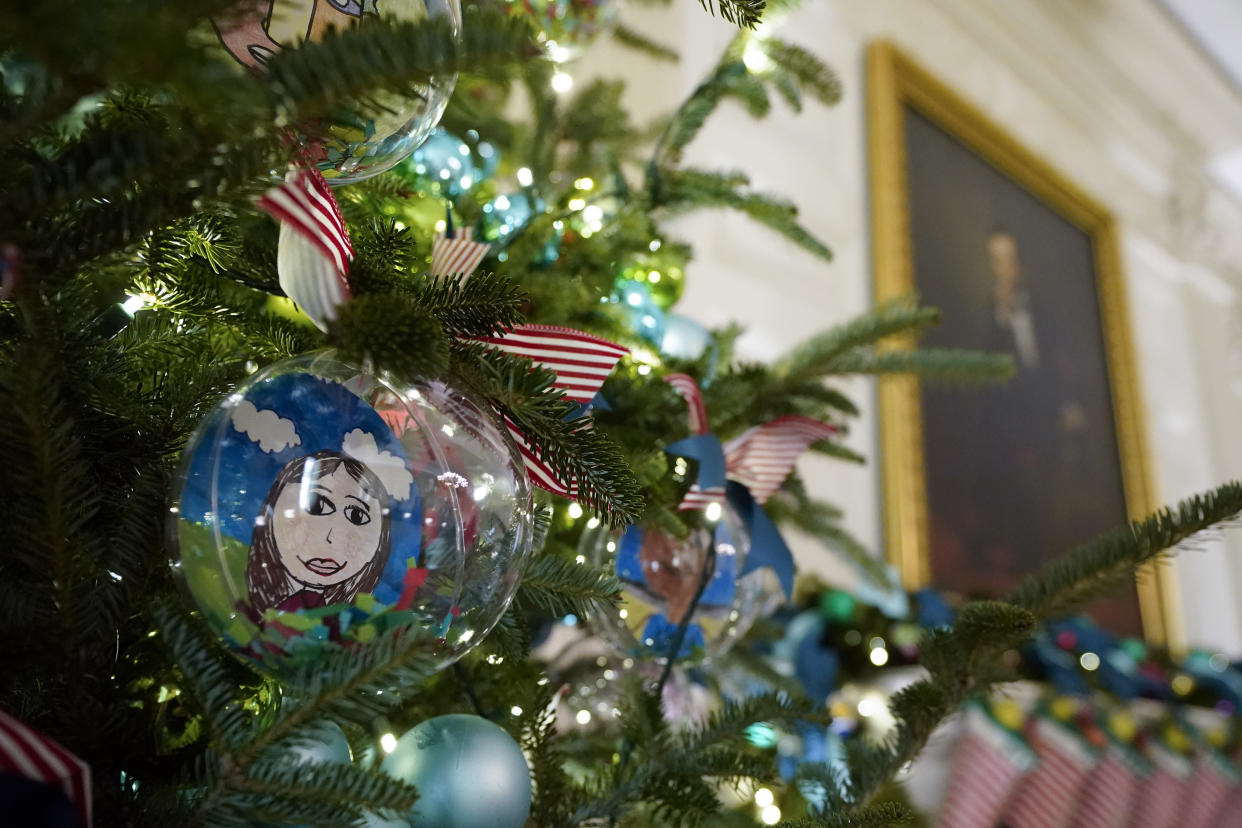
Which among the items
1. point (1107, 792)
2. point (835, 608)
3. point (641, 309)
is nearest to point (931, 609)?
point (835, 608)

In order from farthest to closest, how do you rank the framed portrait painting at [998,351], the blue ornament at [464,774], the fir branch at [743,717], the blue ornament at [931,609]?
the framed portrait painting at [998,351], the blue ornament at [931,609], the fir branch at [743,717], the blue ornament at [464,774]

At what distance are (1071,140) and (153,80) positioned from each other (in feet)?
9.64

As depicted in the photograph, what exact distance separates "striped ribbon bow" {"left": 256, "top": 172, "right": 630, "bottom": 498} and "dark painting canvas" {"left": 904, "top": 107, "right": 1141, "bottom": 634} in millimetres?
1568

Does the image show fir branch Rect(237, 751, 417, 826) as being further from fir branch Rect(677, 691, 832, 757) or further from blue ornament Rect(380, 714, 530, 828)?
fir branch Rect(677, 691, 832, 757)

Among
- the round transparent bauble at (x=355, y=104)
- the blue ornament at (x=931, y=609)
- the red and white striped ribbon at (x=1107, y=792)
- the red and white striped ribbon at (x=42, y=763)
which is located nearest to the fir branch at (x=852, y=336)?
the round transparent bauble at (x=355, y=104)

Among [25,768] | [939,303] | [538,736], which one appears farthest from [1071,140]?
[25,768]

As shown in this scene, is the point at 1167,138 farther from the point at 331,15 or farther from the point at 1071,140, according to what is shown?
the point at 331,15

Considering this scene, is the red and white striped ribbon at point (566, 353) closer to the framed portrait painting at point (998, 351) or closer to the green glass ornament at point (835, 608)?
the green glass ornament at point (835, 608)

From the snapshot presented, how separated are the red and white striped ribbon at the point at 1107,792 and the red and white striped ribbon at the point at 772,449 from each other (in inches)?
41.3

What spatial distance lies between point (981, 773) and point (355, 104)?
1.21m

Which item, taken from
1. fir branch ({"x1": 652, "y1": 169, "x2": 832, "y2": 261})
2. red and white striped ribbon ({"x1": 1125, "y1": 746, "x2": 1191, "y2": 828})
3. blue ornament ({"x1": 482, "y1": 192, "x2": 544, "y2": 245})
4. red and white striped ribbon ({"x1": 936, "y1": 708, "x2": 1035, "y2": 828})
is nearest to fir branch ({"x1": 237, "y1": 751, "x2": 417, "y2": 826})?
blue ornament ({"x1": 482, "y1": 192, "x2": 544, "y2": 245})

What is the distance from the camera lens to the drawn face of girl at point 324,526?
0.30 meters

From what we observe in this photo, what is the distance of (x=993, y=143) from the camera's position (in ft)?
7.39

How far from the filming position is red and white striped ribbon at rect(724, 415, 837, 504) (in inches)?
22.3
